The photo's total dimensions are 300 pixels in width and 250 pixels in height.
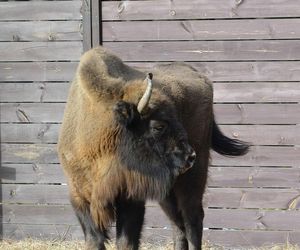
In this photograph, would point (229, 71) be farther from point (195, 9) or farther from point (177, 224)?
point (177, 224)

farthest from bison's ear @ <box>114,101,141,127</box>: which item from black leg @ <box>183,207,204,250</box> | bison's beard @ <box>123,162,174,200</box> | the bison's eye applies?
black leg @ <box>183,207,204,250</box>

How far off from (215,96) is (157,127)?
2.14 meters

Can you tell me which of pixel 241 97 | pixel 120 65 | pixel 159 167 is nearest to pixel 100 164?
pixel 159 167

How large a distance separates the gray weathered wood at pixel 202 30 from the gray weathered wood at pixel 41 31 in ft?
1.06

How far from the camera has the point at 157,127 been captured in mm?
5047

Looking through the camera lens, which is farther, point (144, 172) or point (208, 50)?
point (208, 50)

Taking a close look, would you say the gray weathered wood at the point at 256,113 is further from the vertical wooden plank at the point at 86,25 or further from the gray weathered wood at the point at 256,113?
the vertical wooden plank at the point at 86,25

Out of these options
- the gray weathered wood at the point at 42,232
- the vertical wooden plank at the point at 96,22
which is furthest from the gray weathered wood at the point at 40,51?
the gray weathered wood at the point at 42,232

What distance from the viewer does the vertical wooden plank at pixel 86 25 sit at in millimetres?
7238

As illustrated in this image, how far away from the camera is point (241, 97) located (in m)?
7.05

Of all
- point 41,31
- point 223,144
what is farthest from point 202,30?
point 41,31

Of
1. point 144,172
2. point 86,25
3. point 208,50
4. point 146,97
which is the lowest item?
point 144,172

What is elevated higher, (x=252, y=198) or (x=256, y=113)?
(x=256, y=113)

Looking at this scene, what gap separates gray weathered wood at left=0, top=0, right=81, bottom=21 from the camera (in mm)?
7352
